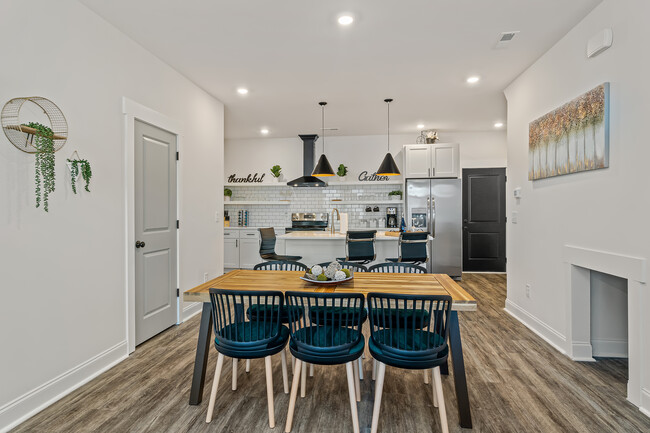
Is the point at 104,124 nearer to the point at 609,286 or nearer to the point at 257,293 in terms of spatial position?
the point at 257,293

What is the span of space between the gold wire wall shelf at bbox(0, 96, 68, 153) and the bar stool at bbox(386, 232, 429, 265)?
357cm

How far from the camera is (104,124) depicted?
2.87 metres

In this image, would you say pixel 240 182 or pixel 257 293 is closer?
pixel 257 293

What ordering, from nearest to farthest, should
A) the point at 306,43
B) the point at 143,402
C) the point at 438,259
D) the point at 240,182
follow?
Result: the point at 143,402 < the point at 306,43 < the point at 438,259 < the point at 240,182

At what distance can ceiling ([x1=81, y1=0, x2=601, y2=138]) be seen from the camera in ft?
8.96

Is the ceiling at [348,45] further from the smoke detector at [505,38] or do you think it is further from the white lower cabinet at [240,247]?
the white lower cabinet at [240,247]

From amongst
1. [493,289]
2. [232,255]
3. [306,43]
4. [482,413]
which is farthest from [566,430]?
[232,255]

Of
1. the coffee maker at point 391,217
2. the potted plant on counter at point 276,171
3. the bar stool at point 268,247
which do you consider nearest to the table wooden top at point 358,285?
the bar stool at point 268,247

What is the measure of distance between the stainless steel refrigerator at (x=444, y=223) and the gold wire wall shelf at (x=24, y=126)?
529 centimetres

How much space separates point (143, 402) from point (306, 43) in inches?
125

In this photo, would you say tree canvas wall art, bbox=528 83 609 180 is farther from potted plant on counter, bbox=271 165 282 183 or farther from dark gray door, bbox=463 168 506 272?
potted plant on counter, bbox=271 165 282 183

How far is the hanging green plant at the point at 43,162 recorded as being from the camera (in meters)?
2.21

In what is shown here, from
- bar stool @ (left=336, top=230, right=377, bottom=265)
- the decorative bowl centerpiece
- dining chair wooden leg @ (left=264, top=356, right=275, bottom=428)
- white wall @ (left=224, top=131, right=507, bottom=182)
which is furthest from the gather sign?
dining chair wooden leg @ (left=264, top=356, right=275, bottom=428)

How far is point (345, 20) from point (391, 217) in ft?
15.4
